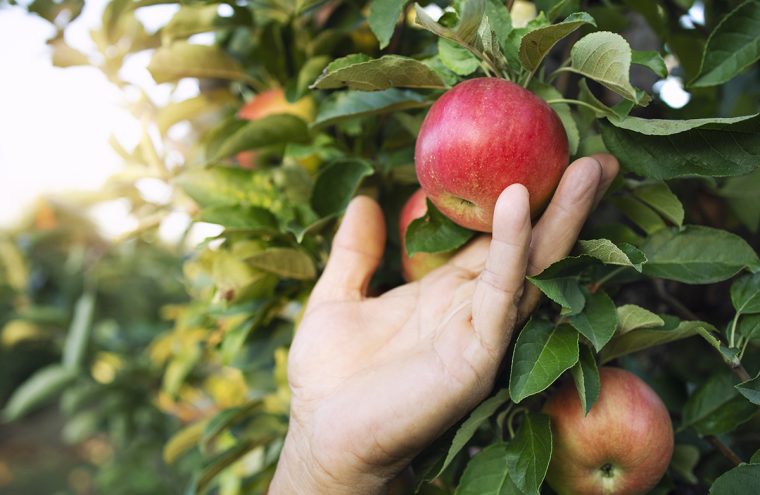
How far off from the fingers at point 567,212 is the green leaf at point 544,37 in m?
0.12

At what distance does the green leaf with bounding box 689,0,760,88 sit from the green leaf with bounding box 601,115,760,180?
133 mm

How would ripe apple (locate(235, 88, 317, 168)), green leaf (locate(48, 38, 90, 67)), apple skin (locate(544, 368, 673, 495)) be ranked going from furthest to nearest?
green leaf (locate(48, 38, 90, 67)) → ripe apple (locate(235, 88, 317, 168)) → apple skin (locate(544, 368, 673, 495))

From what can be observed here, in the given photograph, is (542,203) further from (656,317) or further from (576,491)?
(576,491)

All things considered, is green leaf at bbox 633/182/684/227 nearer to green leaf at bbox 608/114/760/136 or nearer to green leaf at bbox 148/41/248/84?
green leaf at bbox 608/114/760/136

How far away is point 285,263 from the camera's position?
88 centimetres

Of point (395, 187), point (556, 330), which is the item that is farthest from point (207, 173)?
point (556, 330)

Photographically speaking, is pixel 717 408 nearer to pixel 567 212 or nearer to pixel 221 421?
pixel 567 212

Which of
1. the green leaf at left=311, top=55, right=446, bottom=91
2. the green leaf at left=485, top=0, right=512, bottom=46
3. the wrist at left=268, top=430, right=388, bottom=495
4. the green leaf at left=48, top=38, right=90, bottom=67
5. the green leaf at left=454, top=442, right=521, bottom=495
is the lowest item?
the wrist at left=268, top=430, right=388, bottom=495

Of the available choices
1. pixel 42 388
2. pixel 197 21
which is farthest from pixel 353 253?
pixel 42 388

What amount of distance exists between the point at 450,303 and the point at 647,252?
0.25 metres

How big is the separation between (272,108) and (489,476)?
651 millimetres

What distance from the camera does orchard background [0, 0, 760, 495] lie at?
0.62 metres

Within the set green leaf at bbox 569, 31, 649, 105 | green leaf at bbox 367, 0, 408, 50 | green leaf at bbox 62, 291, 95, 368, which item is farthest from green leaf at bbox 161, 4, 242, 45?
green leaf at bbox 62, 291, 95, 368

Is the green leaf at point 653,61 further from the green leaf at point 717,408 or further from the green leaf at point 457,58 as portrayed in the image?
the green leaf at point 717,408
